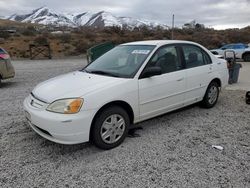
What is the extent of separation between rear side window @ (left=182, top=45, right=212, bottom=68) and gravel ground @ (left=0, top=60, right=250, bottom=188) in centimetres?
114

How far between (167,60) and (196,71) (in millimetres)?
826

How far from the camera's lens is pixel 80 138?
3.27 m

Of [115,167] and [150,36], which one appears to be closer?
[115,167]

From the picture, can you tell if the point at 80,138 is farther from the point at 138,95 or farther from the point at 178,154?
the point at 178,154

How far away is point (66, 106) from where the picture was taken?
10.6 feet

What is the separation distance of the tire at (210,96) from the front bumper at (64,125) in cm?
298

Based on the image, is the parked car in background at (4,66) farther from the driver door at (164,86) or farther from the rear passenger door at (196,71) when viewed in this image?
the rear passenger door at (196,71)

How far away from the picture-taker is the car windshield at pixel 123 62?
3.97 m

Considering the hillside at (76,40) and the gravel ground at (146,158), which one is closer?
the gravel ground at (146,158)

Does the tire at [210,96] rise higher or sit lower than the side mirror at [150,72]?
lower

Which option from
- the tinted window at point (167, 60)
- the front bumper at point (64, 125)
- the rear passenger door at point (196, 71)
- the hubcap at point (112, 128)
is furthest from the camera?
the rear passenger door at point (196, 71)

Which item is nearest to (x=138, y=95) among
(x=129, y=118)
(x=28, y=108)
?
(x=129, y=118)

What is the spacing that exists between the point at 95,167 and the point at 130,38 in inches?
1196

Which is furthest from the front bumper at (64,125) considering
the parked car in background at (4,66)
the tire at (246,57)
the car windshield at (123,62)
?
the tire at (246,57)
